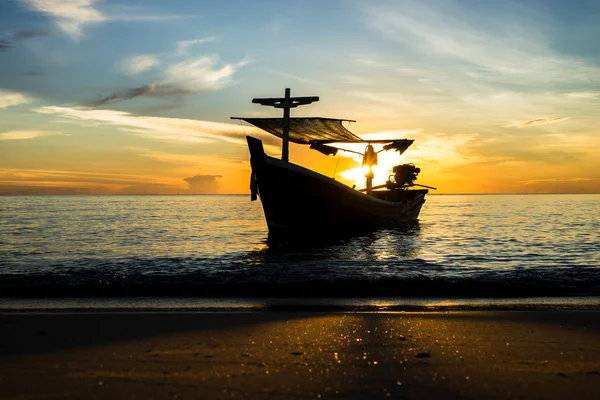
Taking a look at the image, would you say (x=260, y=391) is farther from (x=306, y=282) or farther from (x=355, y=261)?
(x=355, y=261)

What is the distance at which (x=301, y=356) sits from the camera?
4.55m

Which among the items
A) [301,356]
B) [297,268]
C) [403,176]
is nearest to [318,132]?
[403,176]

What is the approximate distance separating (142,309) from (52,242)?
A: 745 inches

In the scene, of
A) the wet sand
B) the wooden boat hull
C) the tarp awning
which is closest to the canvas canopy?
the tarp awning

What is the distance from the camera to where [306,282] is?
408 inches

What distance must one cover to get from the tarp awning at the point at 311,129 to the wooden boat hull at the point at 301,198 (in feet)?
20.4

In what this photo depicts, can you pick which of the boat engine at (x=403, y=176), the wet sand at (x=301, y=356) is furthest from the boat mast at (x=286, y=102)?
the wet sand at (x=301, y=356)

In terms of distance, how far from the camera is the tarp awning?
31406 millimetres

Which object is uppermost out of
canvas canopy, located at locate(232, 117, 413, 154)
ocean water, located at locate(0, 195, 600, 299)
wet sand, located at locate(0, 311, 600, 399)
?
canvas canopy, located at locate(232, 117, 413, 154)

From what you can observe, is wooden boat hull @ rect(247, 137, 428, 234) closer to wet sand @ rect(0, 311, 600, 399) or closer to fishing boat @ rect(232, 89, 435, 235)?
fishing boat @ rect(232, 89, 435, 235)

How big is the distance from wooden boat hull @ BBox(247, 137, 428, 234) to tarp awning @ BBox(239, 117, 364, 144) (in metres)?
6.23

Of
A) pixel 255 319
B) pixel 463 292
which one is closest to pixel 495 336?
pixel 255 319

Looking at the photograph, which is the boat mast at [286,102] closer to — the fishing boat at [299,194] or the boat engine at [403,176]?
the fishing boat at [299,194]

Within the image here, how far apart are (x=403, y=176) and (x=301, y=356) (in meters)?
33.7
